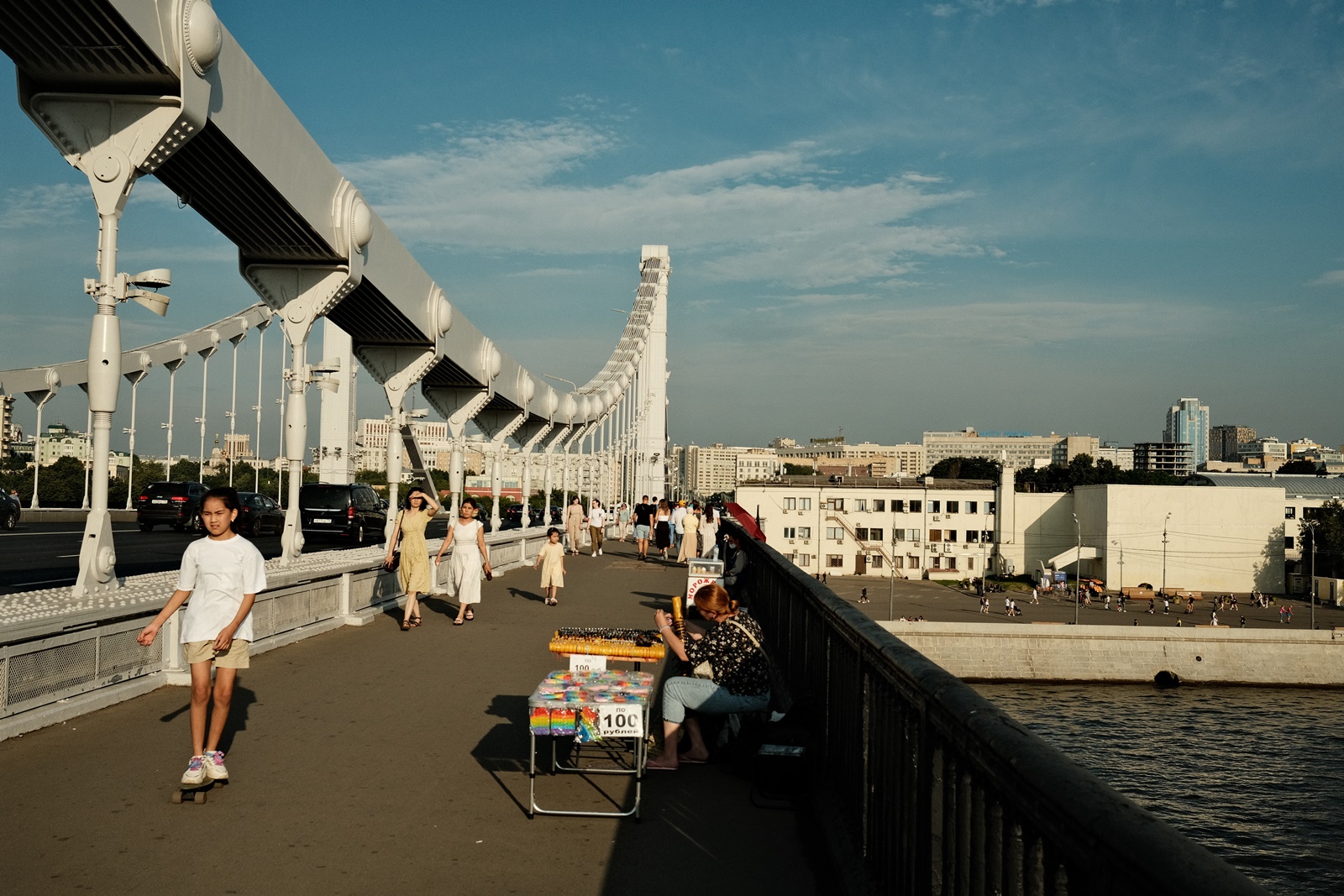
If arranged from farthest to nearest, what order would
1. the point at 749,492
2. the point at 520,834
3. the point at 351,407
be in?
the point at 749,492 < the point at 351,407 < the point at 520,834

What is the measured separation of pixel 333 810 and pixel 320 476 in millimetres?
22942

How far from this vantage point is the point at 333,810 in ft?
17.7

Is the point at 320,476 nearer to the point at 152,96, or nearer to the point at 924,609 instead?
the point at 152,96

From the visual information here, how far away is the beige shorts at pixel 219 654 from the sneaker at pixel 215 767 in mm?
436

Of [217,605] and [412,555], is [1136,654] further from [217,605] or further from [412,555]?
[217,605]

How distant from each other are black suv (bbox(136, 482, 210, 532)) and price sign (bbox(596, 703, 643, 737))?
95.5 ft

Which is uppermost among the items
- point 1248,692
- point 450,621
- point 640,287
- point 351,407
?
point 640,287

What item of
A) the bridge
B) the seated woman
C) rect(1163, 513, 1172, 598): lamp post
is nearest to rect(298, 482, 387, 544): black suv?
the bridge

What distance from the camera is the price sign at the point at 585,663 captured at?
7180 mm

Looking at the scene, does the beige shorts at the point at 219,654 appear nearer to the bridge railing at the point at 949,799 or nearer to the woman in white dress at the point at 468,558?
the bridge railing at the point at 949,799

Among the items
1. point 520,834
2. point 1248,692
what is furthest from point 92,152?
point 1248,692

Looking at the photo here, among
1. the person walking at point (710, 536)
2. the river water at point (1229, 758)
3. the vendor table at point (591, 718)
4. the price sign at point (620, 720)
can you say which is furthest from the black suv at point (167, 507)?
the price sign at point (620, 720)

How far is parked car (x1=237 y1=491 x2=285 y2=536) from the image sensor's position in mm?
30312

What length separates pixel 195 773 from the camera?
548 cm
